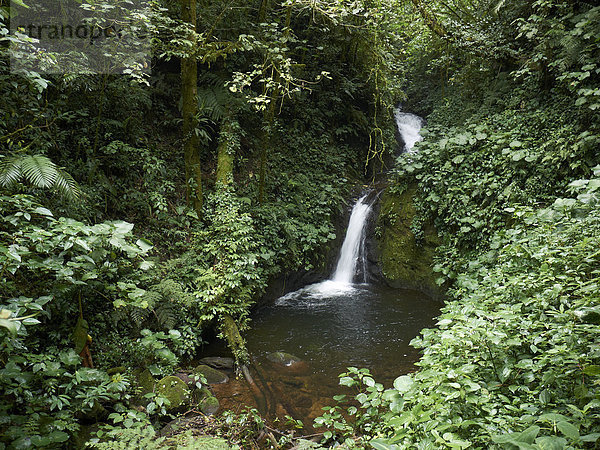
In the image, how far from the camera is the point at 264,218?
730 cm

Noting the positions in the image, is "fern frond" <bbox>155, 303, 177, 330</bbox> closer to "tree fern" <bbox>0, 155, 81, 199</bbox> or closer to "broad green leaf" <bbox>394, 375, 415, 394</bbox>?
"tree fern" <bbox>0, 155, 81, 199</bbox>

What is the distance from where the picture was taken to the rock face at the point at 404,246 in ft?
25.1

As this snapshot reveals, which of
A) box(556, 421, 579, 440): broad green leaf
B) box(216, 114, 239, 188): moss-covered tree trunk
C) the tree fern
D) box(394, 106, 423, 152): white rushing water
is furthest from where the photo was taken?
box(394, 106, 423, 152): white rushing water

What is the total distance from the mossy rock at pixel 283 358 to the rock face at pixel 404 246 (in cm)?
384

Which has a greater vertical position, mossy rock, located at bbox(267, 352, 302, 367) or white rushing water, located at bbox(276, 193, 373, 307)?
white rushing water, located at bbox(276, 193, 373, 307)

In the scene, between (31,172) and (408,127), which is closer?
(31,172)

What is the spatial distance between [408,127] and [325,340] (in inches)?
518

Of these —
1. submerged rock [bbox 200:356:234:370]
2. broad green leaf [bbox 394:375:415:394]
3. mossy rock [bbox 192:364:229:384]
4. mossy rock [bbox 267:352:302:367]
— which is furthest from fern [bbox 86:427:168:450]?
mossy rock [bbox 267:352:302:367]

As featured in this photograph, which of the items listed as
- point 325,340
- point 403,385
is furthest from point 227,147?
point 403,385

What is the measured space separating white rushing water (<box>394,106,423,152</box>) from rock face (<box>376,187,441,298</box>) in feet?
22.1

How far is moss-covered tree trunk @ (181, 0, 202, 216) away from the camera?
19.0 feet

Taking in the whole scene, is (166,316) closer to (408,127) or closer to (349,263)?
(349,263)

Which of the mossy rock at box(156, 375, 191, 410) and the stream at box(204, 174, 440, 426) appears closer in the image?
the mossy rock at box(156, 375, 191, 410)

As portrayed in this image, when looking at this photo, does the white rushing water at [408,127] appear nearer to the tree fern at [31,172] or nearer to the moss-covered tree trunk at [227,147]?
the moss-covered tree trunk at [227,147]
